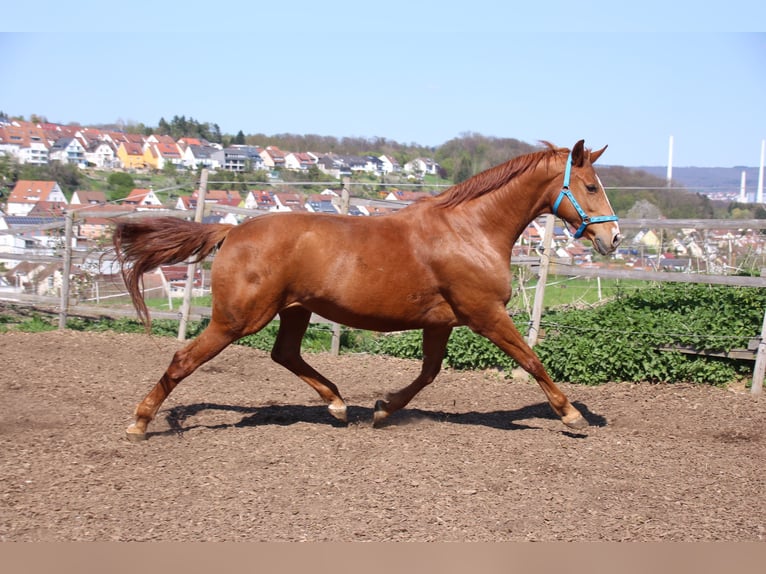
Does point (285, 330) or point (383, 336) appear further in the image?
point (383, 336)

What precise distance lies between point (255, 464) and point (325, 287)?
144cm

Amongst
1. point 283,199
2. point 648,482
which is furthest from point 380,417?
point 283,199

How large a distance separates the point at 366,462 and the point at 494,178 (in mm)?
2460

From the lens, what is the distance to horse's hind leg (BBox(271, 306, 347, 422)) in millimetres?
6203

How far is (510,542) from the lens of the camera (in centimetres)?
360

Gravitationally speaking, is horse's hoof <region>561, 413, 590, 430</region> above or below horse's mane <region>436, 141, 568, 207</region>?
below

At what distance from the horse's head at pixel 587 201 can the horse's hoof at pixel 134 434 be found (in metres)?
3.60

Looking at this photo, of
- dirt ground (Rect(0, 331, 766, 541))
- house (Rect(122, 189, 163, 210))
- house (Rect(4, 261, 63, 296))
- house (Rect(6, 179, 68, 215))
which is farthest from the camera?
house (Rect(6, 179, 68, 215))

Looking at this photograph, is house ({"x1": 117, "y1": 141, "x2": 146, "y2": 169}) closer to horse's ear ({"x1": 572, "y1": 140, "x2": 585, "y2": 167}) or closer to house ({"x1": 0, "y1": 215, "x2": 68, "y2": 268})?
house ({"x1": 0, "y1": 215, "x2": 68, "y2": 268})

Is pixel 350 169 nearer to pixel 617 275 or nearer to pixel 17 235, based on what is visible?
pixel 17 235

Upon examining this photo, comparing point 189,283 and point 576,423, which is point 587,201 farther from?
point 189,283

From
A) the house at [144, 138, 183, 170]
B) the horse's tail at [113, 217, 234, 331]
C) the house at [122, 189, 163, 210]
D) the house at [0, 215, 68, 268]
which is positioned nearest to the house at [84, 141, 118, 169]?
the house at [144, 138, 183, 170]

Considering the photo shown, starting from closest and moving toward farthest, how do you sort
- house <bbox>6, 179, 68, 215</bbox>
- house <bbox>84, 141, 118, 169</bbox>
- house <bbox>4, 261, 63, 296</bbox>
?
house <bbox>4, 261, 63, 296</bbox> < house <bbox>6, 179, 68, 215</bbox> < house <bbox>84, 141, 118, 169</bbox>

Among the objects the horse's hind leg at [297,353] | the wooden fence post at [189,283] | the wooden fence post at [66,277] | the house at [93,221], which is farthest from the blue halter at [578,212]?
the wooden fence post at [66,277]
